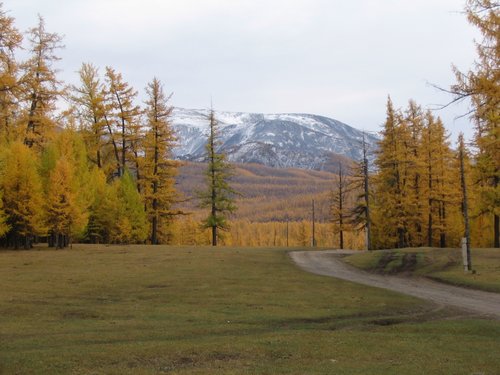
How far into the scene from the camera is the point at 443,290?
2492 centimetres

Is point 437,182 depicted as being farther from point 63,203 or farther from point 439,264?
point 63,203

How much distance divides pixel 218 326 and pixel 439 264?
21.8 meters

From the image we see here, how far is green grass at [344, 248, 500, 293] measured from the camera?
26.4 metres

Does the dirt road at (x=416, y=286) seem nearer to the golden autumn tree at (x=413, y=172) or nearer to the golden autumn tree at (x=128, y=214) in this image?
the golden autumn tree at (x=413, y=172)

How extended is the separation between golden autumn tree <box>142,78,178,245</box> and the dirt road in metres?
17.6

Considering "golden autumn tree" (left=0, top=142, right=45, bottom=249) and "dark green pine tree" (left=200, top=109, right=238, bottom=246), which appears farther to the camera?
"dark green pine tree" (left=200, top=109, right=238, bottom=246)

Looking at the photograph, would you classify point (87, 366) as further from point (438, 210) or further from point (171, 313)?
point (438, 210)

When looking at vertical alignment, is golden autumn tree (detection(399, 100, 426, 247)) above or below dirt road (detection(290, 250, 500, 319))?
above

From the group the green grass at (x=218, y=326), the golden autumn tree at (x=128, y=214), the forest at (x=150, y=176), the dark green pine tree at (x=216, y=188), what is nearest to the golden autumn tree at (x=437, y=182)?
the forest at (x=150, y=176)

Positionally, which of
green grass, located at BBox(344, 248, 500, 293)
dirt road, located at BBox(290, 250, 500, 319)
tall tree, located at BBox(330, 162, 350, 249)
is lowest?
dirt road, located at BBox(290, 250, 500, 319)

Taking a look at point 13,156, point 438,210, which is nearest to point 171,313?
point 13,156

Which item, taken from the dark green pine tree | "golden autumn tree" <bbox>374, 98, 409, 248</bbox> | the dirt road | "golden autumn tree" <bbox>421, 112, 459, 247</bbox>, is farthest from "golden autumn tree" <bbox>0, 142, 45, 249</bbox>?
"golden autumn tree" <bbox>421, 112, 459, 247</bbox>

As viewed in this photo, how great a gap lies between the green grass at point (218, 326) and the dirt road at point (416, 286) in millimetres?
1485

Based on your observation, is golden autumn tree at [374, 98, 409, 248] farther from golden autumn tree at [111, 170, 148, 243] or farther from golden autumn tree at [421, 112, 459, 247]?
golden autumn tree at [111, 170, 148, 243]
